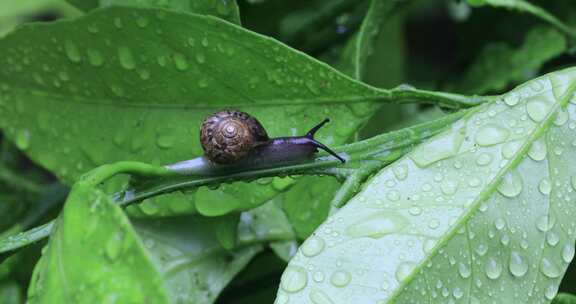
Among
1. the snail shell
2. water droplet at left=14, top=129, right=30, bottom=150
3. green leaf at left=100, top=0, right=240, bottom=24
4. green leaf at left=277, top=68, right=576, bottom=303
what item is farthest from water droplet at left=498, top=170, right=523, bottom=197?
water droplet at left=14, top=129, right=30, bottom=150

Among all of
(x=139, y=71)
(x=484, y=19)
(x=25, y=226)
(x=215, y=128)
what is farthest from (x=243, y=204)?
(x=484, y=19)

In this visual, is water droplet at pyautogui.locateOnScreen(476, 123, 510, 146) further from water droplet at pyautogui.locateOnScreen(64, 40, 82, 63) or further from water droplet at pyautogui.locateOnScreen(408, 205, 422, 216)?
water droplet at pyautogui.locateOnScreen(64, 40, 82, 63)

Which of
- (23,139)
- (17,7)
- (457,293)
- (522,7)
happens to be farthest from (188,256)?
(17,7)

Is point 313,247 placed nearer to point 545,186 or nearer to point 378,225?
point 378,225

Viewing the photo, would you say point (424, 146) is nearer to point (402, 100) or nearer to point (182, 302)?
point (402, 100)

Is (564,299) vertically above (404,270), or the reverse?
(404,270)

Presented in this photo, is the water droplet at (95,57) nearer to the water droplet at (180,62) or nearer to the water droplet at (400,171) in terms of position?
the water droplet at (180,62)

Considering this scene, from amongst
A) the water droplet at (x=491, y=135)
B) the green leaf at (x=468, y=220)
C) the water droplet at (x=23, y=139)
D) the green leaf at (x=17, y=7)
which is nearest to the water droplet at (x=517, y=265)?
the green leaf at (x=468, y=220)
